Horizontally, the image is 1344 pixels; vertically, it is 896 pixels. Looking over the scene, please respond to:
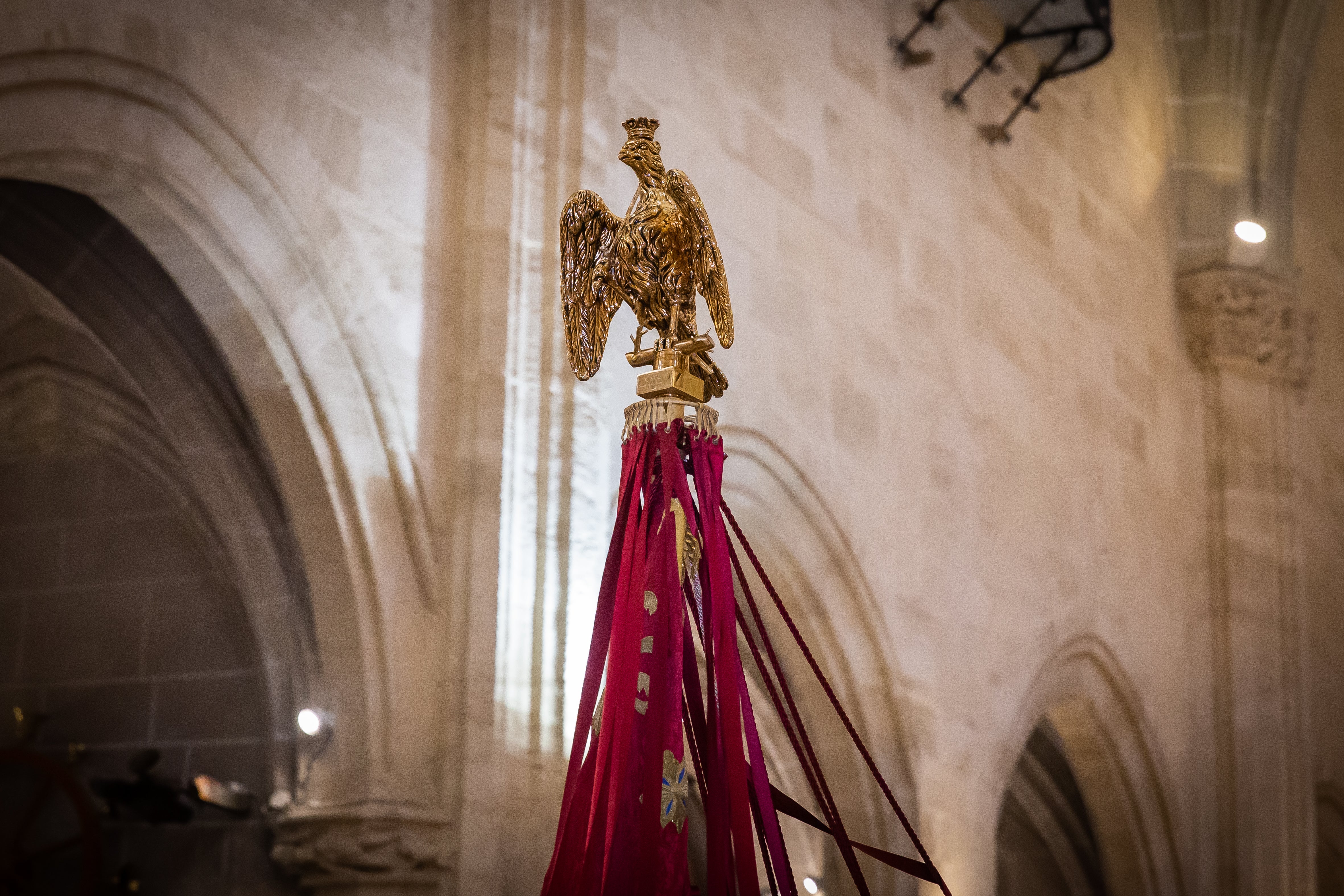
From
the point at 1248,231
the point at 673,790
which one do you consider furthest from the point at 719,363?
the point at 1248,231

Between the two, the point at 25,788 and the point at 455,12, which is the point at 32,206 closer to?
the point at 455,12

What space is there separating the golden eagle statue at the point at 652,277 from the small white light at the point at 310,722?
123 centimetres

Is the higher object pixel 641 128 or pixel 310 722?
pixel 641 128

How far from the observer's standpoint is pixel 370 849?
3.54 metres

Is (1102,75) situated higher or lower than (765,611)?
higher

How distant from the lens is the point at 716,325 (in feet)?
10.2

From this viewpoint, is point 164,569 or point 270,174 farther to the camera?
point 164,569

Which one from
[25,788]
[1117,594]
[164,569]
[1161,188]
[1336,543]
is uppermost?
[1161,188]

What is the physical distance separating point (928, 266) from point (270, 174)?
10.9 ft

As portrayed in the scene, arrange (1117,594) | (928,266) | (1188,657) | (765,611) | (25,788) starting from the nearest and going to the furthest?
(25,788), (765,611), (928,266), (1117,594), (1188,657)

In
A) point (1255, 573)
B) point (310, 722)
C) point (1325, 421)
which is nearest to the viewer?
point (310, 722)

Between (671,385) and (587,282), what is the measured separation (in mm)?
335

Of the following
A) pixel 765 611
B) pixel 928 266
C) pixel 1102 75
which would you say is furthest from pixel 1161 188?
pixel 765 611

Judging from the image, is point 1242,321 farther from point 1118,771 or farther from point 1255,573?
point 1118,771
